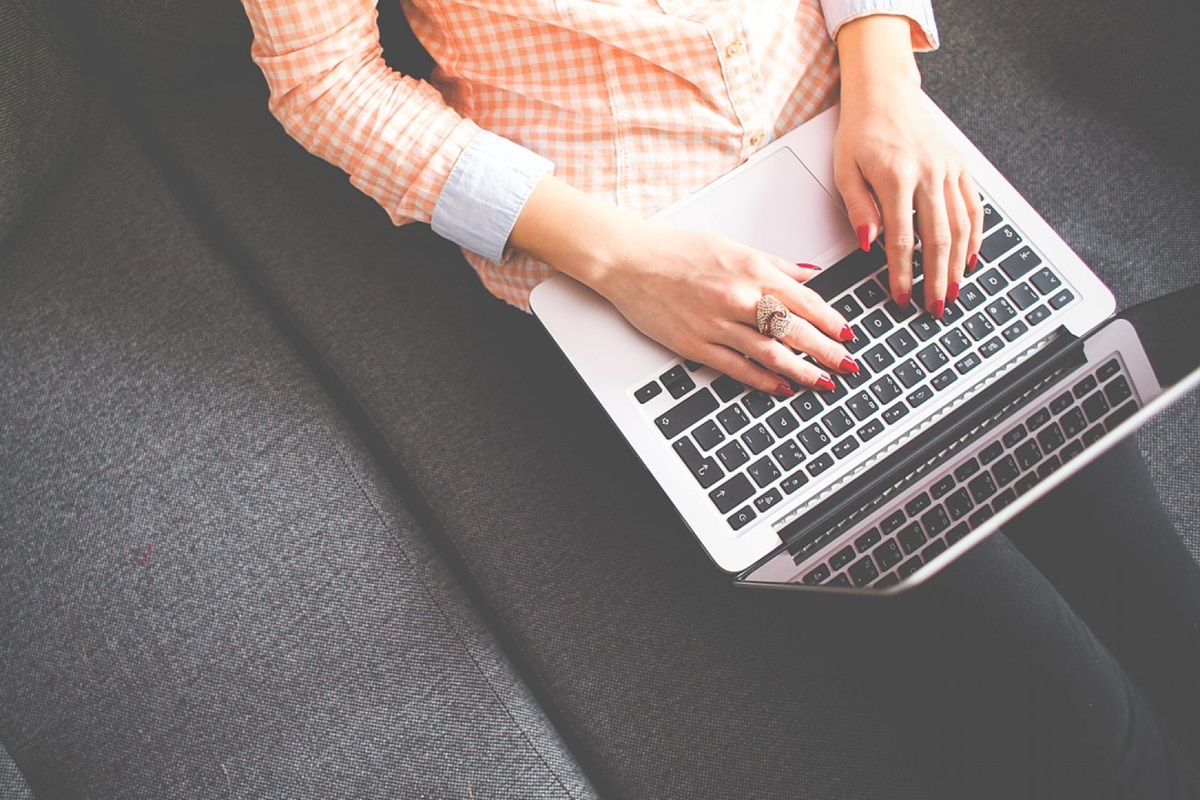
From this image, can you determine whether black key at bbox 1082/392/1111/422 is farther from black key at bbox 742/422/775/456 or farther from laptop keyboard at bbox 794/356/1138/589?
black key at bbox 742/422/775/456

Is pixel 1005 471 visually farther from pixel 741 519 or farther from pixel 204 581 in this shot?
pixel 204 581

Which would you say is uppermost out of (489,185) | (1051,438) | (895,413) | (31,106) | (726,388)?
(31,106)

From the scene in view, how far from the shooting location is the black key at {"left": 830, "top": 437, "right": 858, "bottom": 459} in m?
0.84

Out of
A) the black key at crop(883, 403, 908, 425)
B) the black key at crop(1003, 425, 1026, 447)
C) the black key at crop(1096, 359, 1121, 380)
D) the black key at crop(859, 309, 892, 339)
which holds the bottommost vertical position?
the black key at crop(1003, 425, 1026, 447)

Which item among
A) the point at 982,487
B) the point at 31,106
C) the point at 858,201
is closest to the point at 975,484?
the point at 982,487

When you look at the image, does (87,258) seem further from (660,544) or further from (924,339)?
(924,339)

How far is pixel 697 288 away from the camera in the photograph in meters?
0.86

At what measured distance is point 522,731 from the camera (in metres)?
0.97

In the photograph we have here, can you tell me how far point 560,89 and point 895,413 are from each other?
500mm

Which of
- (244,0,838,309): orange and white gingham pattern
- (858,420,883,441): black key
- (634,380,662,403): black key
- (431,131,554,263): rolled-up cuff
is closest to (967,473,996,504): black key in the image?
(858,420,883,441): black key

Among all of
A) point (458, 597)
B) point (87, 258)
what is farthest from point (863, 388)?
point (87, 258)

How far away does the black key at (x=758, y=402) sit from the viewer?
0.85m

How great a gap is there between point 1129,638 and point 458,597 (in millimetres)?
754

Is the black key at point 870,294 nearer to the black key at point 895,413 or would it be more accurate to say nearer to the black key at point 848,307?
the black key at point 848,307
